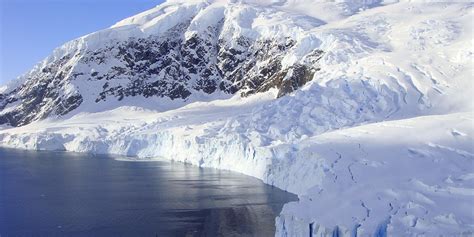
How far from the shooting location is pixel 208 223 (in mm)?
29359

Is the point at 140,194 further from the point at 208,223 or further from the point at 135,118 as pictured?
the point at 135,118

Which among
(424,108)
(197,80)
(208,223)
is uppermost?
(197,80)

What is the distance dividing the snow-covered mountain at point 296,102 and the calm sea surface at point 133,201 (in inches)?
133

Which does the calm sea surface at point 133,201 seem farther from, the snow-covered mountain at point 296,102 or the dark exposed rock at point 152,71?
the dark exposed rock at point 152,71

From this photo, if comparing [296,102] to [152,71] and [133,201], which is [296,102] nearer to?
[133,201]

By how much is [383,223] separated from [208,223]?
10319 millimetres

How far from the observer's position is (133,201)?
35219 millimetres

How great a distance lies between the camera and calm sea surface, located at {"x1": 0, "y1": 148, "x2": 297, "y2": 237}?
1108 inches

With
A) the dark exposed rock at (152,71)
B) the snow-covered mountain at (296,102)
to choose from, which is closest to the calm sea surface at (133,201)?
the snow-covered mountain at (296,102)

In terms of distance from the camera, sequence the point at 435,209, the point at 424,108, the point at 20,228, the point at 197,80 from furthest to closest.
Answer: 1. the point at 197,80
2. the point at 424,108
3. the point at 20,228
4. the point at 435,209

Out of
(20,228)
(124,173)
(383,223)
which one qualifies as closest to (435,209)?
(383,223)

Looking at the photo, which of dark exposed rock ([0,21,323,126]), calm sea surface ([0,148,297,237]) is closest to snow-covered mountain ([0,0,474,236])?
dark exposed rock ([0,21,323,126])

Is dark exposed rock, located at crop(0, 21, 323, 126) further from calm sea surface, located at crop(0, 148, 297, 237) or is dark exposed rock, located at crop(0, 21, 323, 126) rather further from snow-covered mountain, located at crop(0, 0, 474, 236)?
calm sea surface, located at crop(0, 148, 297, 237)

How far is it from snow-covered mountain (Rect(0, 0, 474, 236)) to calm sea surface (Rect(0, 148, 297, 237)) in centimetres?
338
